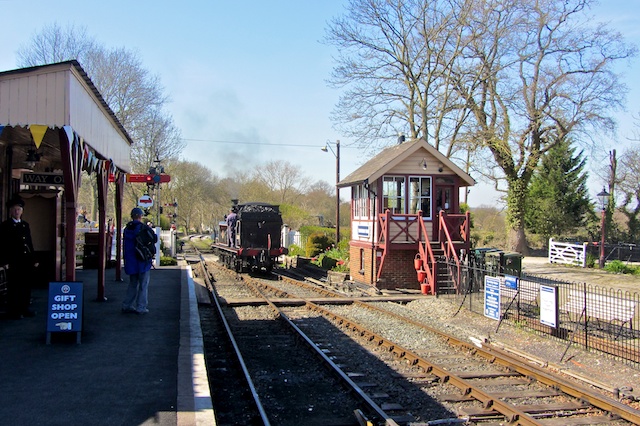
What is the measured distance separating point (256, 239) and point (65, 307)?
Answer: 53.1 feet

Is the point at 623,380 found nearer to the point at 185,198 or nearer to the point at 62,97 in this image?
the point at 62,97

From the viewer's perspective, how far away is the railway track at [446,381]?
6.24 meters

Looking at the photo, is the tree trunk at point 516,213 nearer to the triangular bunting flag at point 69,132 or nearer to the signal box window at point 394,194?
the signal box window at point 394,194

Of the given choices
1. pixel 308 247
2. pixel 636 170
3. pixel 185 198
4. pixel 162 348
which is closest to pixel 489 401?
pixel 162 348

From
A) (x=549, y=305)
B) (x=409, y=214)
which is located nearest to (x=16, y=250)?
(x=549, y=305)

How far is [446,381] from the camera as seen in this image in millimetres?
7539

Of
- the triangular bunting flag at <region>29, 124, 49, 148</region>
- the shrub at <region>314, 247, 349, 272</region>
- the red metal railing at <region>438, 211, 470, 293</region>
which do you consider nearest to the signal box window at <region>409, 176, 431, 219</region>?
the red metal railing at <region>438, 211, 470, 293</region>

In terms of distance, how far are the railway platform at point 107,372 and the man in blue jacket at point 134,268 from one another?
200 millimetres

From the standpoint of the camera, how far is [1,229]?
8000mm

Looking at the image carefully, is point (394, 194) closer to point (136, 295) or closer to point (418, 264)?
point (418, 264)

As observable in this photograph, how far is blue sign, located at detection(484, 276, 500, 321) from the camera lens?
448 inches

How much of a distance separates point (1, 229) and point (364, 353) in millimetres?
5868

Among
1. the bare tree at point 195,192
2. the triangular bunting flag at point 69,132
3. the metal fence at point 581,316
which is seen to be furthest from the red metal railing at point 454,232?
the bare tree at point 195,192

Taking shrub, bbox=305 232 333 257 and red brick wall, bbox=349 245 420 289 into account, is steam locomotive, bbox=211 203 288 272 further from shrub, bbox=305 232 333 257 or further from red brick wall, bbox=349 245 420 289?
shrub, bbox=305 232 333 257
